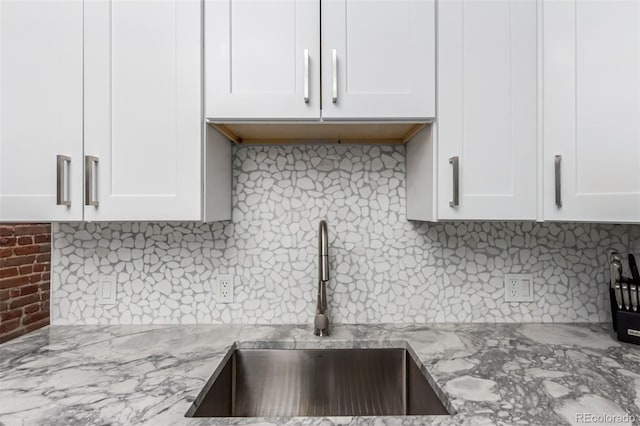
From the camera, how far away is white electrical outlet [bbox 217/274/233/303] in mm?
1462

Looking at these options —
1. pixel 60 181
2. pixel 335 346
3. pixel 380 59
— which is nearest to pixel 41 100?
pixel 60 181

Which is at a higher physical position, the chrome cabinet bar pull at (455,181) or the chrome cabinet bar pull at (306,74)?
the chrome cabinet bar pull at (306,74)

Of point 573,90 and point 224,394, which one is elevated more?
point 573,90

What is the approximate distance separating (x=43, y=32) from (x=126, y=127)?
39 centimetres

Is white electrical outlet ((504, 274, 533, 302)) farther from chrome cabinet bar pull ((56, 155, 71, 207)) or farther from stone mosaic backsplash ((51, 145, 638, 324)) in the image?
chrome cabinet bar pull ((56, 155, 71, 207))

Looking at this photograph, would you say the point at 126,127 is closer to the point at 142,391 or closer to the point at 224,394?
the point at 142,391

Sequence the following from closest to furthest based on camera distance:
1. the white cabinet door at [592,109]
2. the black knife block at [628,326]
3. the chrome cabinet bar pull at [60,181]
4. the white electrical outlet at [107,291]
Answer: the white cabinet door at [592,109] < the chrome cabinet bar pull at [60,181] < the black knife block at [628,326] < the white electrical outlet at [107,291]

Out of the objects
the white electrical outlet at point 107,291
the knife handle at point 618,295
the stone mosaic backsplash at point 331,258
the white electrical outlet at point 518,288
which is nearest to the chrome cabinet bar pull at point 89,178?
the stone mosaic backsplash at point 331,258

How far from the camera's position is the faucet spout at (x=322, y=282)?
1232 mm

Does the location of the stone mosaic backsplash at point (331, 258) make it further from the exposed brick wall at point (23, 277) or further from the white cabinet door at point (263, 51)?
the white cabinet door at point (263, 51)

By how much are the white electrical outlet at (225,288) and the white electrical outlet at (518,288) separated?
1.12m

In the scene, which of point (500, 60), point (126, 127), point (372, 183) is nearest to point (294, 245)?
point (372, 183)

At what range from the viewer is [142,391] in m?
0.90

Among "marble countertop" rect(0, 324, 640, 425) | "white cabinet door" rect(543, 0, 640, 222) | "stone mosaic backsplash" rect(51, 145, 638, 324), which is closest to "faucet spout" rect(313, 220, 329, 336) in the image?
"marble countertop" rect(0, 324, 640, 425)
